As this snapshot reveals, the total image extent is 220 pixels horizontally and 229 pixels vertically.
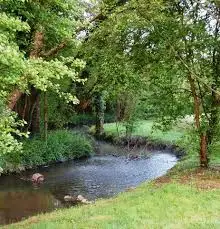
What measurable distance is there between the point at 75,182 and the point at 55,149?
7.24 metres

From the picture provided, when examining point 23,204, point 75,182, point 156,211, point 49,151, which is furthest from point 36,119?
point 156,211

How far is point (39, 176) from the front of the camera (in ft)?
87.0

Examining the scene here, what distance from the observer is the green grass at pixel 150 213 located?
12.0 metres

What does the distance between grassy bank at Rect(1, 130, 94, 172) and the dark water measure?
3.08 ft

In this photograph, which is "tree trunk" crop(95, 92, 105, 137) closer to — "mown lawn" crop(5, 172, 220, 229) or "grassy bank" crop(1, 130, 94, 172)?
"grassy bank" crop(1, 130, 94, 172)

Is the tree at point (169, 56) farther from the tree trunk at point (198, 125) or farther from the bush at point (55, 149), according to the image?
the bush at point (55, 149)

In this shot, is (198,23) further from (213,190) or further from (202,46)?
(213,190)

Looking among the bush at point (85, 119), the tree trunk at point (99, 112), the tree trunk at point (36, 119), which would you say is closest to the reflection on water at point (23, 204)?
the tree trunk at point (36, 119)

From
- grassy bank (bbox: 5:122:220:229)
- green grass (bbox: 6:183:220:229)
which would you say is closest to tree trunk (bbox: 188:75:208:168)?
grassy bank (bbox: 5:122:220:229)

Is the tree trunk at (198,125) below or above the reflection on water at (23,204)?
above

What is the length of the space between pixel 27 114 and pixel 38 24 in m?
21.6

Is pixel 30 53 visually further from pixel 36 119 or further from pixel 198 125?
pixel 36 119

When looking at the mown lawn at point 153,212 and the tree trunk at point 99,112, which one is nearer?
the mown lawn at point 153,212

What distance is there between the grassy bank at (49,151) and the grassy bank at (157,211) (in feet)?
45.9
